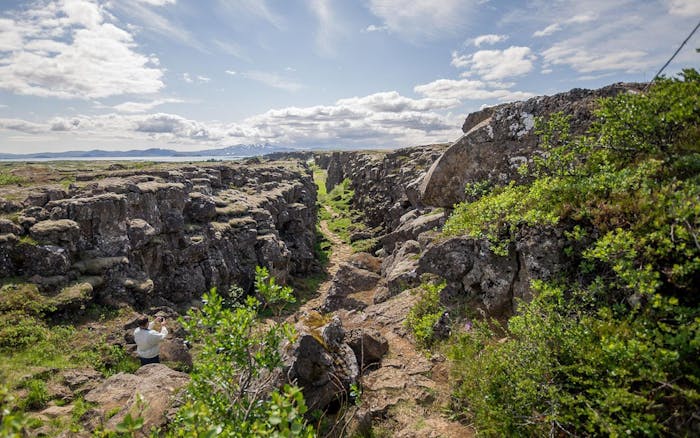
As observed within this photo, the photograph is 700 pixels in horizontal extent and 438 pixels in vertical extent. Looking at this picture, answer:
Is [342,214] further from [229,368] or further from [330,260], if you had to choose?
[229,368]

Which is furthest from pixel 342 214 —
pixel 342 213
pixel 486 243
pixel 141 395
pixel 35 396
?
pixel 141 395

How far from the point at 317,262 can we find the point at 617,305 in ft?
167

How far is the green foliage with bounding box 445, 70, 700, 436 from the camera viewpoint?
4867 mm

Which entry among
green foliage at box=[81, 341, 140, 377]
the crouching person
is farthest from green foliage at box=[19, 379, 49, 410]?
the crouching person

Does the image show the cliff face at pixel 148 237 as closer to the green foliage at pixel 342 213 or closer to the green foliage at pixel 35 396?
the green foliage at pixel 35 396

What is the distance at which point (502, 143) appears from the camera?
13.9m

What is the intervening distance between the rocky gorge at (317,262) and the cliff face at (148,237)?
0.12m

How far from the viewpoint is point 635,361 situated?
5.11 meters

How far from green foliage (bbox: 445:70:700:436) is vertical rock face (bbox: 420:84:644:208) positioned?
11.8 feet

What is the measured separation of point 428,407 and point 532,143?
32.9 feet

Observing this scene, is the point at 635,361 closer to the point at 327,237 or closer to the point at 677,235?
the point at 677,235

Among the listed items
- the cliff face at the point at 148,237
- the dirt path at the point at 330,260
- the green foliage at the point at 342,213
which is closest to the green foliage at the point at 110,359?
the cliff face at the point at 148,237

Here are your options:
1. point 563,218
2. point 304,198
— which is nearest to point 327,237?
point 304,198

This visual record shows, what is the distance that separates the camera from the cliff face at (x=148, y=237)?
24.3m
